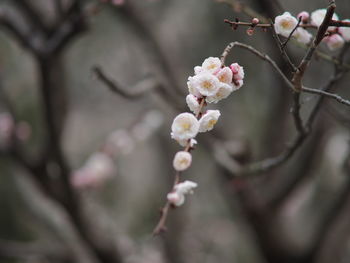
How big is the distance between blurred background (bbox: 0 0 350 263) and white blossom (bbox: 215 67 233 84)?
34 cm

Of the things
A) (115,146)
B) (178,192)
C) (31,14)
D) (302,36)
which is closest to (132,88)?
(31,14)

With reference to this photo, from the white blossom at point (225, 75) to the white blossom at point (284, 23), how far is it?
0.69 ft

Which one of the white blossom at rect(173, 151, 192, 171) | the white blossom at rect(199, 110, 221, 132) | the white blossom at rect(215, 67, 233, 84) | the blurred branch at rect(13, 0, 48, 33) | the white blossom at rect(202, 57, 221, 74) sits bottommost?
the white blossom at rect(173, 151, 192, 171)

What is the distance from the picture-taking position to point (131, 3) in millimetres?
2475

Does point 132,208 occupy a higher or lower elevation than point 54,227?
lower

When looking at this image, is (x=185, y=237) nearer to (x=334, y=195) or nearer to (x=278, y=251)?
(x=278, y=251)

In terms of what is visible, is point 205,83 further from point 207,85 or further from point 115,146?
point 115,146

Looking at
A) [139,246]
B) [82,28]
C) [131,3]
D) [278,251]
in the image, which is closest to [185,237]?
[139,246]

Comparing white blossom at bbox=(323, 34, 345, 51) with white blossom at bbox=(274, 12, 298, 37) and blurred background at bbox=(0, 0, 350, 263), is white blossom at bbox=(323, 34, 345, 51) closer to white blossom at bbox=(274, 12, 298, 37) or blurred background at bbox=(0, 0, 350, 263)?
blurred background at bbox=(0, 0, 350, 263)

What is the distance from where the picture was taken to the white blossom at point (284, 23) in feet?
3.01

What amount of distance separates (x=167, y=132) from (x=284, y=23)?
2.05 metres

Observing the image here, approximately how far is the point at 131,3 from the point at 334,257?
185 cm

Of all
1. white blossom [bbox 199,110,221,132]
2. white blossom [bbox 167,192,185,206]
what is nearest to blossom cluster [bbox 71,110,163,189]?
white blossom [bbox 167,192,185,206]

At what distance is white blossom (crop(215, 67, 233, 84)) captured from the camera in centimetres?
79
